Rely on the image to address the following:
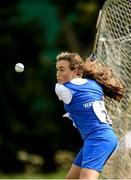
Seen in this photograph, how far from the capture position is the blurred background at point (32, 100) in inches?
632

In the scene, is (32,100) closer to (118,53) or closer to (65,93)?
(118,53)

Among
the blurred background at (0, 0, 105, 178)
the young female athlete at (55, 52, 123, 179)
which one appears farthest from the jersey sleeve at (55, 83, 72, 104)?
the blurred background at (0, 0, 105, 178)

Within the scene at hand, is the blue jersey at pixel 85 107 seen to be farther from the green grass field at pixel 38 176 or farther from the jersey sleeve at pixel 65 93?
the green grass field at pixel 38 176

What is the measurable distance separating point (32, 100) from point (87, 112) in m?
8.52

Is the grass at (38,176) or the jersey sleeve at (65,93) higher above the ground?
the jersey sleeve at (65,93)

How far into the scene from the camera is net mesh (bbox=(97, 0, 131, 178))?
9055mm

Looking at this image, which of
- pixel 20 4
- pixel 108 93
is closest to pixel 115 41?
pixel 108 93

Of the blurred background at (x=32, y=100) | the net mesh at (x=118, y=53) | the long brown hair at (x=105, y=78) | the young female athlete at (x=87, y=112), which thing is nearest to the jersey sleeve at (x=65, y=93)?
the young female athlete at (x=87, y=112)

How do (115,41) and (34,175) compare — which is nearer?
(115,41)

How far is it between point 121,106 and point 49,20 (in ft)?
26.5

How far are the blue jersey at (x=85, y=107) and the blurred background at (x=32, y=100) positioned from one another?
26.2 ft

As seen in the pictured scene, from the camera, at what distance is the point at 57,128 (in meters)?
16.3

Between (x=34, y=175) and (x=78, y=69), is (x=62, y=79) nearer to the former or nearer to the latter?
(x=78, y=69)

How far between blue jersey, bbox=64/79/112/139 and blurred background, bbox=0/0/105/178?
7.98 m
